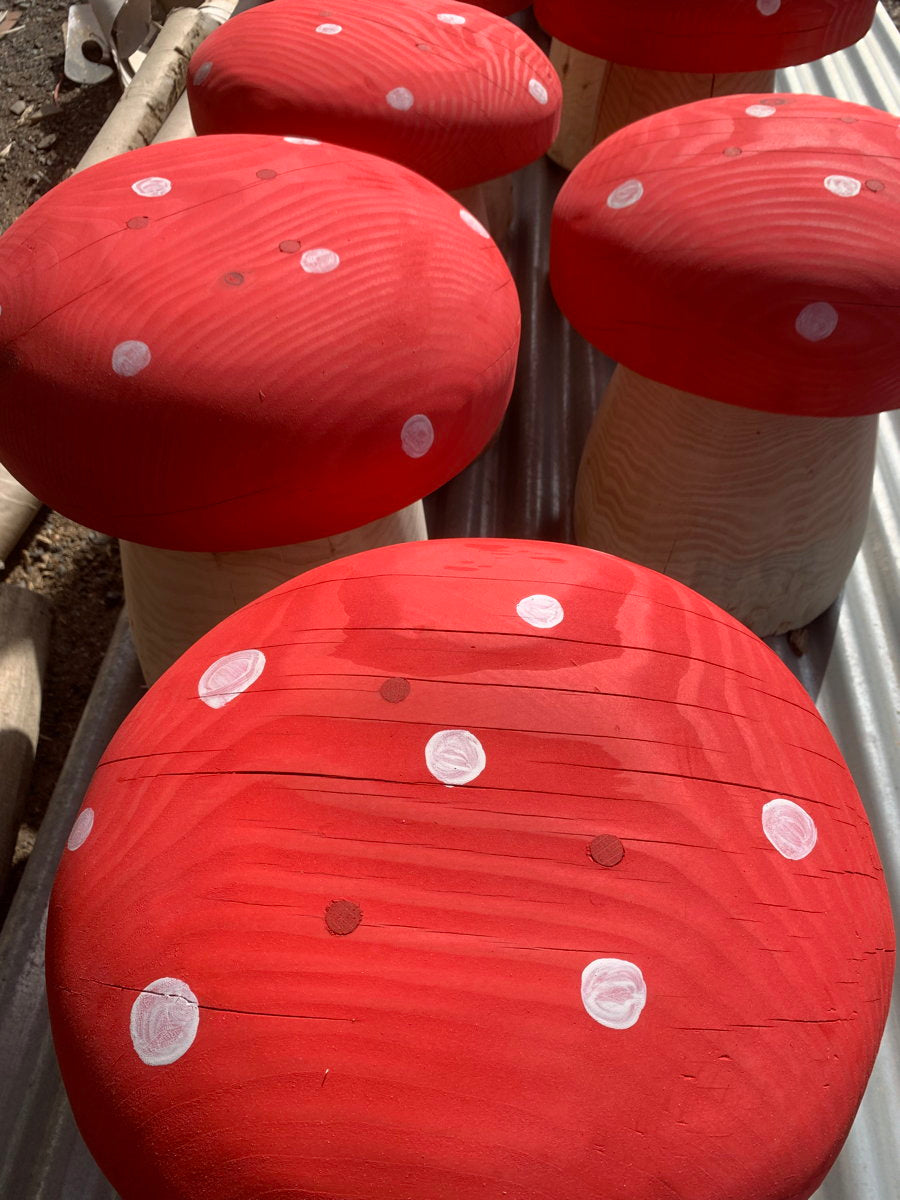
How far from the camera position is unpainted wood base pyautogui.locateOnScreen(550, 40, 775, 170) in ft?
6.15

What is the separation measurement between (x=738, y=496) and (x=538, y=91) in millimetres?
678

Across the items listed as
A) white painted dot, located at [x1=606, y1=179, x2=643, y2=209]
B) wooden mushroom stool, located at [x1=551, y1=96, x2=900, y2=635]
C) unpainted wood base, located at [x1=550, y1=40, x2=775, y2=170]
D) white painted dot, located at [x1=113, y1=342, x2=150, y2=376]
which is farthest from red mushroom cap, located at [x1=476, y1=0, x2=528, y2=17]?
white painted dot, located at [x1=113, y1=342, x2=150, y2=376]

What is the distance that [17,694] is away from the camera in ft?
4.68

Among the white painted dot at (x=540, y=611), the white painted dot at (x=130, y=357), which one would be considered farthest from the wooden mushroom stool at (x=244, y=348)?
the white painted dot at (x=540, y=611)

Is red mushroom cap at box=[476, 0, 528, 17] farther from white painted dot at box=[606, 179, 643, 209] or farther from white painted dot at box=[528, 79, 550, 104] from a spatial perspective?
white painted dot at box=[606, 179, 643, 209]

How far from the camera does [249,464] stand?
90cm

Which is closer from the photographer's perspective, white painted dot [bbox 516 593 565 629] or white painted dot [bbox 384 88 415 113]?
white painted dot [bbox 516 593 565 629]

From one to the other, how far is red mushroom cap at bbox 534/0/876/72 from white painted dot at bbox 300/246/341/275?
37.3 inches

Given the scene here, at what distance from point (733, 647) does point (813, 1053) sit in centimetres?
29

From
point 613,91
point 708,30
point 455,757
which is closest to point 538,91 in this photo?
point 708,30

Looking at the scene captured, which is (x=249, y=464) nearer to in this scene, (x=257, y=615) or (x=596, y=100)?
(x=257, y=615)

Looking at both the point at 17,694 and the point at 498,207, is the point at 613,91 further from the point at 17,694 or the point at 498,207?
the point at 17,694

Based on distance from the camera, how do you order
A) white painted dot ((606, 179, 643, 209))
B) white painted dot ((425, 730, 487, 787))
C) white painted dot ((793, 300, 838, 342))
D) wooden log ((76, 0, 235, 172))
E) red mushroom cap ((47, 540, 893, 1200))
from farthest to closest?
1. wooden log ((76, 0, 235, 172))
2. white painted dot ((606, 179, 643, 209))
3. white painted dot ((793, 300, 838, 342))
4. white painted dot ((425, 730, 487, 787))
5. red mushroom cap ((47, 540, 893, 1200))

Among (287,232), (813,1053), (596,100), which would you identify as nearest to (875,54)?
(596,100)
